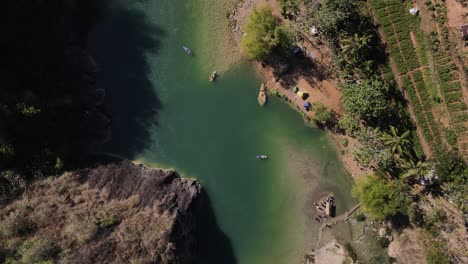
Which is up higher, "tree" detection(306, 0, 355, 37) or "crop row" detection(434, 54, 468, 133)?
"tree" detection(306, 0, 355, 37)

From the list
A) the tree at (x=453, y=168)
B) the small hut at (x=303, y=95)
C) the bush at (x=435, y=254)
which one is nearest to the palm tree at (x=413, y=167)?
the tree at (x=453, y=168)

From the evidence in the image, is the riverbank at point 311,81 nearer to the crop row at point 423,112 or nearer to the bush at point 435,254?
the crop row at point 423,112

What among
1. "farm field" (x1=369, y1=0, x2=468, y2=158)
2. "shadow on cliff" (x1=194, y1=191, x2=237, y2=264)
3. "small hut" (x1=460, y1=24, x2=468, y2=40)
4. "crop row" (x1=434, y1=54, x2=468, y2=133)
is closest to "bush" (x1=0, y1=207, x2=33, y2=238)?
"shadow on cliff" (x1=194, y1=191, x2=237, y2=264)

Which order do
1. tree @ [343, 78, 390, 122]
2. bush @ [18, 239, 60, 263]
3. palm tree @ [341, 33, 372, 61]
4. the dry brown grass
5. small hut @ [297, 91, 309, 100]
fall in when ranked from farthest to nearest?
small hut @ [297, 91, 309, 100] < palm tree @ [341, 33, 372, 61] < tree @ [343, 78, 390, 122] < the dry brown grass < bush @ [18, 239, 60, 263]

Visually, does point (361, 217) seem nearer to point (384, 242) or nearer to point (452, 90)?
point (384, 242)

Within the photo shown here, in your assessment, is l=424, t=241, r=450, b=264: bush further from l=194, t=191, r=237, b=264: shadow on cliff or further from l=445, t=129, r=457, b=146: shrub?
l=194, t=191, r=237, b=264: shadow on cliff
